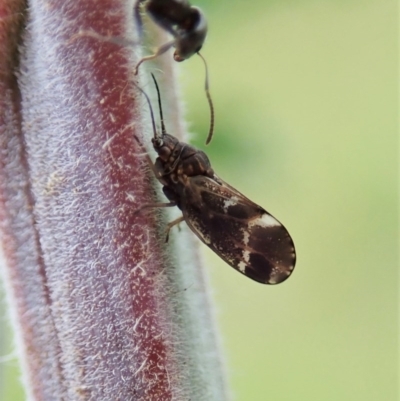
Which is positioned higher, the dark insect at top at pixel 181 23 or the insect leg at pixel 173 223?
the dark insect at top at pixel 181 23

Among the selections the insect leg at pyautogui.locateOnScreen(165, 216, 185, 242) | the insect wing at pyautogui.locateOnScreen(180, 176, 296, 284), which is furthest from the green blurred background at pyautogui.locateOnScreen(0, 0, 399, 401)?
the insect leg at pyautogui.locateOnScreen(165, 216, 185, 242)

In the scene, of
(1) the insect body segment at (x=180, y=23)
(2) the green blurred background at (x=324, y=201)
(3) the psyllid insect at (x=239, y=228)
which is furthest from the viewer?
(2) the green blurred background at (x=324, y=201)

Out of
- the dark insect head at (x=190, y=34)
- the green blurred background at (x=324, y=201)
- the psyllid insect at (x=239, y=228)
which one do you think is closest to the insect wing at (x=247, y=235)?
the psyllid insect at (x=239, y=228)

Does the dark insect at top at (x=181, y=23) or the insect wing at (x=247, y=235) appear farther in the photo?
the insect wing at (x=247, y=235)

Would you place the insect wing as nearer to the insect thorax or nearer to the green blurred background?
the insect thorax

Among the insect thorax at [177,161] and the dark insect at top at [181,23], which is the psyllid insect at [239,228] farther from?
the dark insect at top at [181,23]

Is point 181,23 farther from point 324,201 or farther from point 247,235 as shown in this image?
point 324,201
